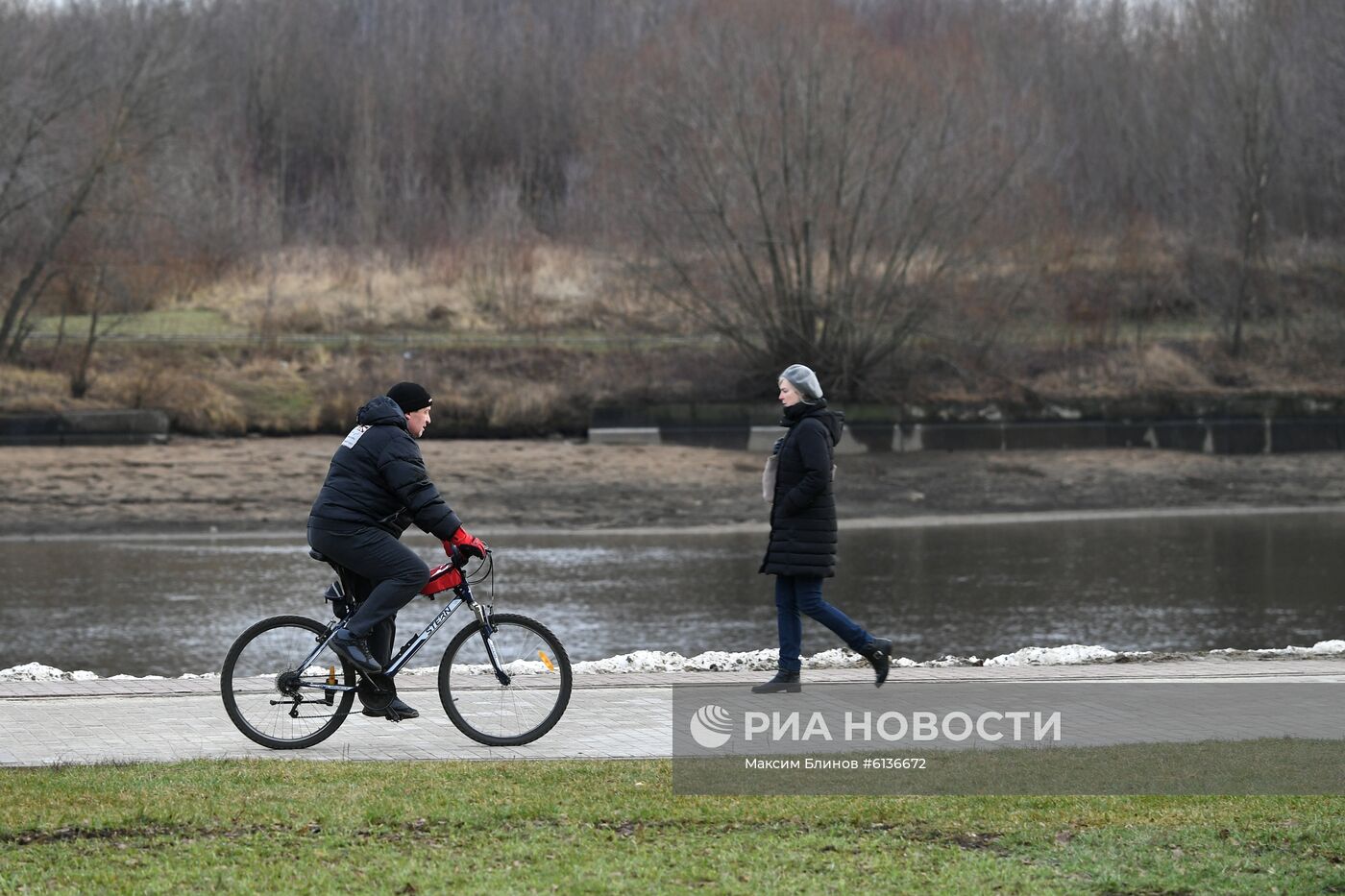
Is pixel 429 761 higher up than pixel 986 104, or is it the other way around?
pixel 986 104

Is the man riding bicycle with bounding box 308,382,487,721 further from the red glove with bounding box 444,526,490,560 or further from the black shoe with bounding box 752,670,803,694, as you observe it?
the black shoe with bounding box 752,670,803,694

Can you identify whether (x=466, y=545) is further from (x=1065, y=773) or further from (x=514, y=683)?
(x=1065, y=773)

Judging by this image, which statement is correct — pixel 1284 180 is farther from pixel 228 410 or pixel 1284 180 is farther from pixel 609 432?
pixel 228 410

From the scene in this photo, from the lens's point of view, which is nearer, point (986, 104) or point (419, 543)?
point (419, 543)

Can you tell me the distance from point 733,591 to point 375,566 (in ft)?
Answer: 40.4

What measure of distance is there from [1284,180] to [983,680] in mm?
42114

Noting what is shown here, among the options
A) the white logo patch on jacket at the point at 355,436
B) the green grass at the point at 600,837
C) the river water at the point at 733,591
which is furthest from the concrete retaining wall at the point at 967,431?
the green grass at the point at 600,837

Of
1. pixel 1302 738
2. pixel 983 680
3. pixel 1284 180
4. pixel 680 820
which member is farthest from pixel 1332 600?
pixel 1284 180

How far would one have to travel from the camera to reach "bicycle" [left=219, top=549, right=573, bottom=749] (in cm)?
884

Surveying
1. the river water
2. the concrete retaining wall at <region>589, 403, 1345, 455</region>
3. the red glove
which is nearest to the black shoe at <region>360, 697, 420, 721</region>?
the red glove

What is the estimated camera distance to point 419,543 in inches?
1033

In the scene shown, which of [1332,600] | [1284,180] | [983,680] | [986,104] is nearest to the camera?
[983,680]

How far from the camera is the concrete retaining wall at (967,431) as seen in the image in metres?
37.8

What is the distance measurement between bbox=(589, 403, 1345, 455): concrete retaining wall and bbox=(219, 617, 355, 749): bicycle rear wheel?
28105mm
